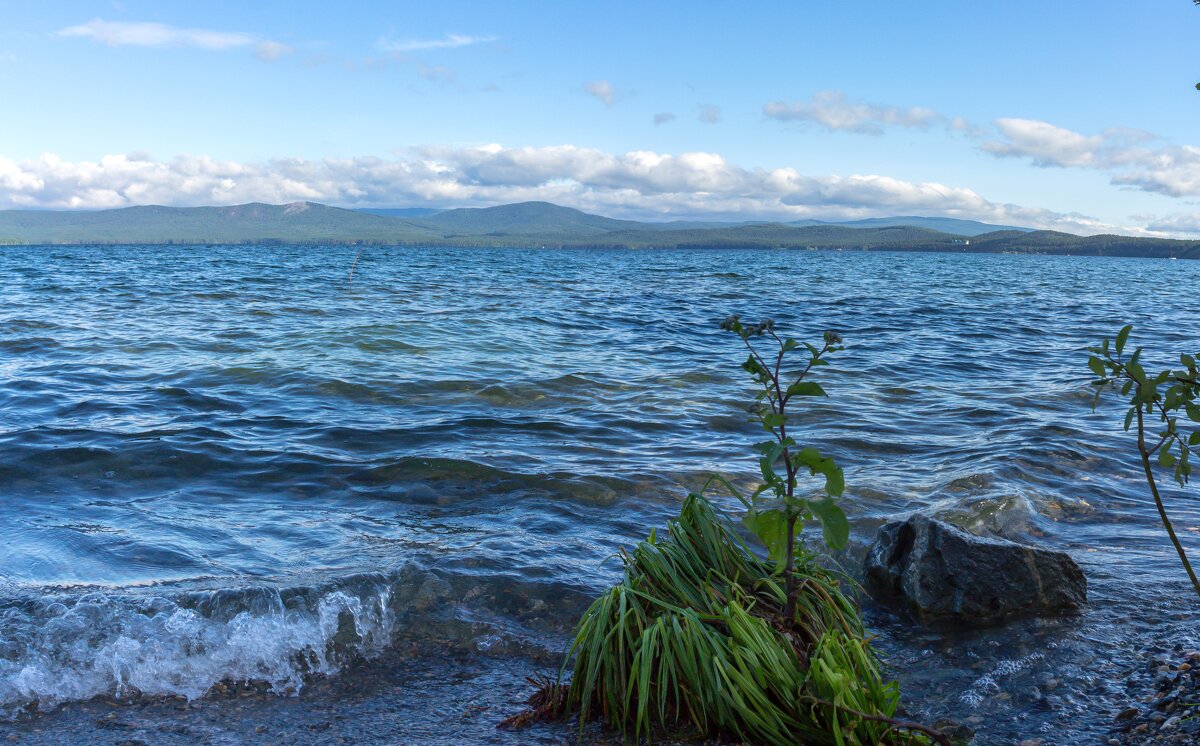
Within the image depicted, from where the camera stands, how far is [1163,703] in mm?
4273

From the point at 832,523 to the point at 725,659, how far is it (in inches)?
36.3

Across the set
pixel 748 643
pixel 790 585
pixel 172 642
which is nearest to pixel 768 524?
pixel 790 585

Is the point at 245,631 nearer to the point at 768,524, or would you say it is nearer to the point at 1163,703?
the point at 768,524

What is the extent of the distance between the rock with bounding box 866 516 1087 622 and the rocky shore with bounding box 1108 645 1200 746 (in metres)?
0.84

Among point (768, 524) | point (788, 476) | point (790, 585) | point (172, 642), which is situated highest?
point (788, 476)

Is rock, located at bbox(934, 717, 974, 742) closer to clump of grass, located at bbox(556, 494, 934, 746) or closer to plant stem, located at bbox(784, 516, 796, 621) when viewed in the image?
clump of grass, located at bbox(556, 494, 934, 746)

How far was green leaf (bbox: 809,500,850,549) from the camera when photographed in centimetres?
340

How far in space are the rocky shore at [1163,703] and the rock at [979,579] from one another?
842 millimetres

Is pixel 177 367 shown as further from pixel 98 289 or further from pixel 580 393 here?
pixel 98 289

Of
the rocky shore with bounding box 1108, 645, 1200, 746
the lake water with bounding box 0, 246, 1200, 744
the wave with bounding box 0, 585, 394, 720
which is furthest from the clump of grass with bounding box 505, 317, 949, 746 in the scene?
the wave with bounding box 0, 585, 394, 720

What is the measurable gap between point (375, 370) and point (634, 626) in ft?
39.3

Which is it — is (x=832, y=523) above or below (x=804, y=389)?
below

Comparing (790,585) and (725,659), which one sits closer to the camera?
(725,659)

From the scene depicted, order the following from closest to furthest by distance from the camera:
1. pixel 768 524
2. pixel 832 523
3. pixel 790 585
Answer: pixel 832 523, pixel 768 524, pixel 790 585
